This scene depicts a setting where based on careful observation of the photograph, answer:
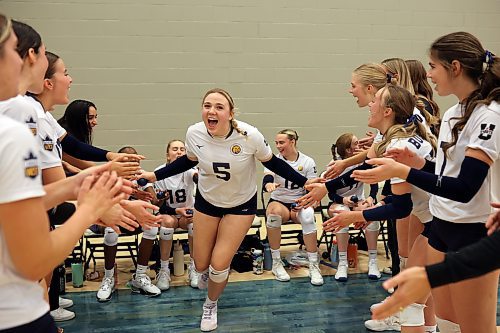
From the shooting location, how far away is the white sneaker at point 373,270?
5684 mm

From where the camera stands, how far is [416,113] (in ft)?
12.0

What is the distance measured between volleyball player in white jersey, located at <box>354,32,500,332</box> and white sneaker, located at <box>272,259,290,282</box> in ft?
9.89

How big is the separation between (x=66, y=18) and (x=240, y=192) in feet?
14.5

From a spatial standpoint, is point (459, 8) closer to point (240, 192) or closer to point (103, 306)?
point (240, 192)

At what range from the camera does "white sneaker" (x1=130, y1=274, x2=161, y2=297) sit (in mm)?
5223

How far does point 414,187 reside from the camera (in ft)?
11.2

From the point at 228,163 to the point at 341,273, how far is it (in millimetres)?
2075

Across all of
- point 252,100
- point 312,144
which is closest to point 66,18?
point 252,100

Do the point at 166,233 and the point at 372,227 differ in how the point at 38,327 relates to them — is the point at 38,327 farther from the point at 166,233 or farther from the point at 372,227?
the point at 372,227

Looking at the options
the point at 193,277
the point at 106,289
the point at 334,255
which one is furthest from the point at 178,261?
the point at 334,255

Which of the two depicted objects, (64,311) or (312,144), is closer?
(64,311)

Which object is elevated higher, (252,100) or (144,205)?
(144,205)

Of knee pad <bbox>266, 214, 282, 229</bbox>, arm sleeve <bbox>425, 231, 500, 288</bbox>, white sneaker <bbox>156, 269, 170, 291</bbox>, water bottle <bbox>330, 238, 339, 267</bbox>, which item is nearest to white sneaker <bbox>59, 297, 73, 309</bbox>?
white sneaker <bbox>156, 269, 170, 291</bbox>

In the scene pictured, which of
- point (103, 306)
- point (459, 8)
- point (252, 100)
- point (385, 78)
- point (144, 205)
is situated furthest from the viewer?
point (459, 8)
